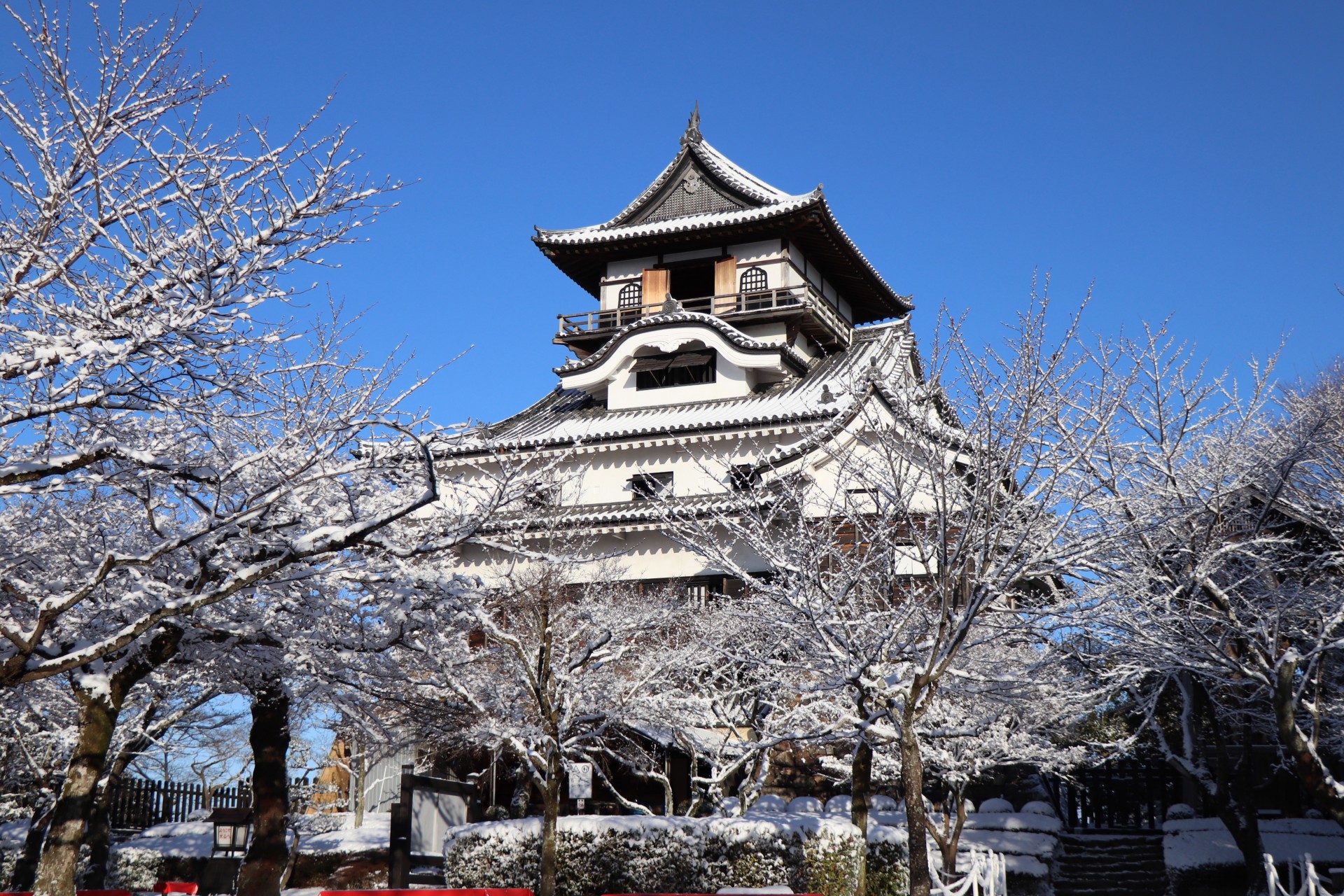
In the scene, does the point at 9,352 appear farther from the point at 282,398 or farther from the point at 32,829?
the point at 32,829

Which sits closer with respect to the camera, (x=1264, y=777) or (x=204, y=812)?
(x=1264, y=777)

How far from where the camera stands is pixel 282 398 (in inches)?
366

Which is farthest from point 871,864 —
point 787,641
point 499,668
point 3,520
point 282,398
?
point 3,520

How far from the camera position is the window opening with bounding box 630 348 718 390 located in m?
33.3

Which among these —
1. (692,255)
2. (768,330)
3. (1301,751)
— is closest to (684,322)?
(768,330)

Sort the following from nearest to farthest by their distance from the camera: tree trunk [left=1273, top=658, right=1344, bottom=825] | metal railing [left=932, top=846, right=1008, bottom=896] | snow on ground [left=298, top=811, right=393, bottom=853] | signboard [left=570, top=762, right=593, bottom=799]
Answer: tree trunk [left=1273, top=658, right=1344, bottom=825] → metal railing [left=932, top=846, right=1008, bottom=896] → signboard [left=570, top=762, right=593, bottom=799] → snow on ground [left=298, top=811, right=393, bottom=853]

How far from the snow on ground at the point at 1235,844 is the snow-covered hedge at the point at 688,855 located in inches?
216

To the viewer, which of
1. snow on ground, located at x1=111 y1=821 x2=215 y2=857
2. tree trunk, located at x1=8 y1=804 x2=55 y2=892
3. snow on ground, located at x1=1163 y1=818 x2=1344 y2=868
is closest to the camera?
snow on ground, located at x1=1163 y1=818 x2=1344 y2=868

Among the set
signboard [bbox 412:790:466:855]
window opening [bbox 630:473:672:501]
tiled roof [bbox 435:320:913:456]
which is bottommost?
signboard [bbox 412:790:466:855]

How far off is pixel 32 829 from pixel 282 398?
1406cm

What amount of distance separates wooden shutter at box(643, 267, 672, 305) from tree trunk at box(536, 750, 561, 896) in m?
23.2

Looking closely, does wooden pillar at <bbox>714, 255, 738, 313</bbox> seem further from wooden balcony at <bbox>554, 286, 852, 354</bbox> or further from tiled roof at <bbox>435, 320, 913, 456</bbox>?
tiled roof at <bbox>435, 320, 913, 456</bbox>

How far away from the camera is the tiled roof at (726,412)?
29.2m

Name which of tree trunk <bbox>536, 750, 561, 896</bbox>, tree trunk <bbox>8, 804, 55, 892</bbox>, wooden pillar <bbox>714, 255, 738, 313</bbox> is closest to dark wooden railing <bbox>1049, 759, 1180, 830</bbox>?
tree trunk <bbox>536, 750, 561, 896</bbox>
